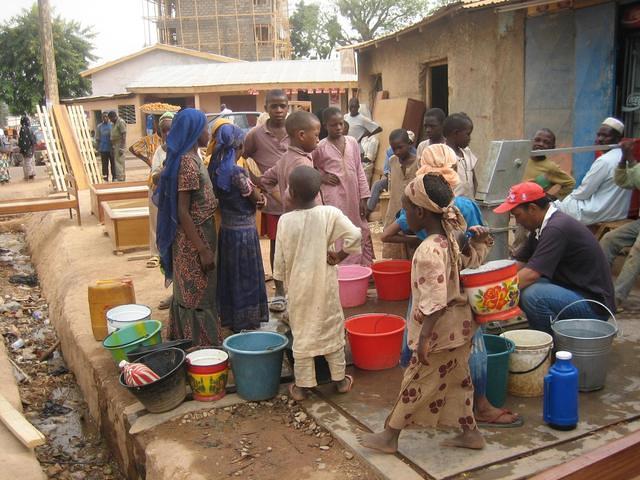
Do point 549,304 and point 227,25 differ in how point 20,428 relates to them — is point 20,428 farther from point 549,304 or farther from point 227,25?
point 227,25

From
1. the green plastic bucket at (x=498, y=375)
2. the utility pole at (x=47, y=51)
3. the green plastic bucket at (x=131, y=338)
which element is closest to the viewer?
the green plastic bucket at (x=498, y=375)

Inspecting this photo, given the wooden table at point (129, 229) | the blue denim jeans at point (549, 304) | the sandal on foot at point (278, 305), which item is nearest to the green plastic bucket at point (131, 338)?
the sandal on foot at point (278, 305)

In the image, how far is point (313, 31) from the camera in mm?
50250

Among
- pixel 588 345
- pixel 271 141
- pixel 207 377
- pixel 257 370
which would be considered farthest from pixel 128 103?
→ pixel 588 345

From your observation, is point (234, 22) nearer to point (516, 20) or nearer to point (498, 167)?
point (516, 20)

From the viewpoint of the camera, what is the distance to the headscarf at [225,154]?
14.4ft

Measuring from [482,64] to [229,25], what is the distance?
126 feet

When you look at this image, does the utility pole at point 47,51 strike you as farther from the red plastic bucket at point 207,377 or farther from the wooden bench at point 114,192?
the red plastic bucket at point 207,377

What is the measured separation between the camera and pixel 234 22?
143 feet

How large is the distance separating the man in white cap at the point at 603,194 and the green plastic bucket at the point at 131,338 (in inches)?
143

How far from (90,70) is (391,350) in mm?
32253

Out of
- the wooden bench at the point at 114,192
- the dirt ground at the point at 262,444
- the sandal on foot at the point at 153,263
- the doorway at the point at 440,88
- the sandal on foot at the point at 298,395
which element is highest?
the doorway at the point at 440,88

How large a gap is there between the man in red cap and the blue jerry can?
70 cm

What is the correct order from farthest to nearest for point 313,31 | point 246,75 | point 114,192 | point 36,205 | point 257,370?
1. point 313,31
2. point 246,75
3. point 114,192
4. point 36,205
5. point 257,370
